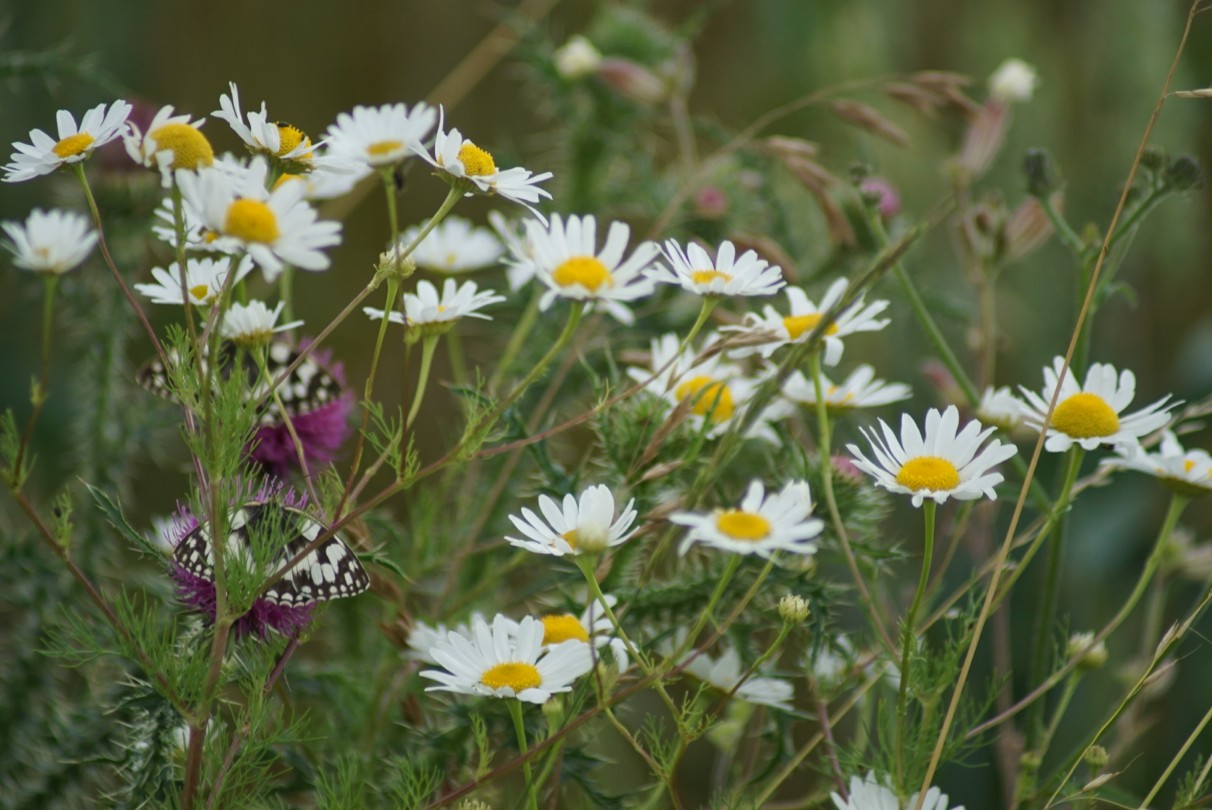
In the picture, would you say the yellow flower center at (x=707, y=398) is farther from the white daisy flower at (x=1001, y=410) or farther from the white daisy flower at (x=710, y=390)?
the white daisy flower at (x=1001, y=410)

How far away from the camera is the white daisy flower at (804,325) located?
1.26 ft

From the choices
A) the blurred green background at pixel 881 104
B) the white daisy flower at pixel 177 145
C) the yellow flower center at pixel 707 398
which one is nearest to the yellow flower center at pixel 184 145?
the white daisy flower at pixel 177 145

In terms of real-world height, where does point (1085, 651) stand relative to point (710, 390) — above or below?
below

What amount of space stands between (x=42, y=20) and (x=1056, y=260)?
1.15 m

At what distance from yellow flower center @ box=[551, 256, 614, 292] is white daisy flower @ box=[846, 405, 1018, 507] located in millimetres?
103

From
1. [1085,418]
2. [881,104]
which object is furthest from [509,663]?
[881,104]

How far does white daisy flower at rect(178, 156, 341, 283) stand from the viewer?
280mm

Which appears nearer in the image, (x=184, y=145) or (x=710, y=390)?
(x=184, y=145)

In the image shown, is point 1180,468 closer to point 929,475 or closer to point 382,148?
point 929,475

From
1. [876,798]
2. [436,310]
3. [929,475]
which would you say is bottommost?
[876,798]

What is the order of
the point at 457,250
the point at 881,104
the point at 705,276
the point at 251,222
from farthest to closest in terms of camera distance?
the point at 881,104
the point at 457,250
the point at 705,276
the point at 251,222

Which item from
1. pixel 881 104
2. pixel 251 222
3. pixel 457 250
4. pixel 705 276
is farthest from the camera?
pixel 881 104

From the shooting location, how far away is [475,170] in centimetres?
35

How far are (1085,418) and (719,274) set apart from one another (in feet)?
0.48
